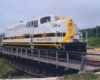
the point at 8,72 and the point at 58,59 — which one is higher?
the point at 58,59

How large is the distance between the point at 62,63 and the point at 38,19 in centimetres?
728

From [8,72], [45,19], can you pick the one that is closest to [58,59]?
[45,19]

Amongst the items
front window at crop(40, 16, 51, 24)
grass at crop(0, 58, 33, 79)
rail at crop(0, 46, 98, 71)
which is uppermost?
front window at crop(40, 16, 51, 24)

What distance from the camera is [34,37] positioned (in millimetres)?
19875

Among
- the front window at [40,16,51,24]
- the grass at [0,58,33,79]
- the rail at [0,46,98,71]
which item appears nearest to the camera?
the rail at [0,46,98,71]

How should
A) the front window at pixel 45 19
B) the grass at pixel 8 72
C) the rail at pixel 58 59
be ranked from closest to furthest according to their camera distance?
the rail at pixel 58 59 → the front window at pixel 45 19 → the grass at pixel 8 72

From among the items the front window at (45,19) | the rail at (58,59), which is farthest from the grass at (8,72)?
the front window at (45,19)

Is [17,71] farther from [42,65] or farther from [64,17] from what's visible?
[64,17]

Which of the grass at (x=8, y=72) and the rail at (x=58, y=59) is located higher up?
the rail at (x=58, y=59)

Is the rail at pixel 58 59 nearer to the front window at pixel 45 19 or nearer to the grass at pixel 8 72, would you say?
the grass at pixel 8 72

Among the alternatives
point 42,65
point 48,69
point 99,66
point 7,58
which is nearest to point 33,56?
point 42,65

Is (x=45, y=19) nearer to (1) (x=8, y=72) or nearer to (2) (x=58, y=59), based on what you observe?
(2) (x=58, y=59)

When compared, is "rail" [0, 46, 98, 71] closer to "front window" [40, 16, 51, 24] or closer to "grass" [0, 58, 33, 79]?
"grass" [0, 58, 33, 79]

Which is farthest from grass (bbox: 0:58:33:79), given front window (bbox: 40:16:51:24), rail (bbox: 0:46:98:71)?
front window (bbox: 40:16:51:24)
